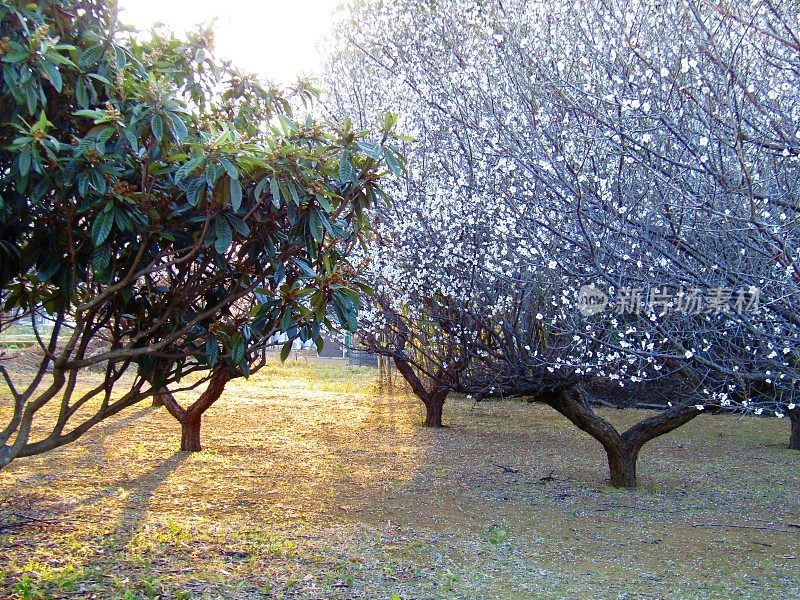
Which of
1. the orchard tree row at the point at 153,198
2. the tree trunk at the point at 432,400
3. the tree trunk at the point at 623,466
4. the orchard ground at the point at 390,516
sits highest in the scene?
the orchard tree row at the point at 153,198

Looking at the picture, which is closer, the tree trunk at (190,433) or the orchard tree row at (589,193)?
the orchard tree row at (589,193)

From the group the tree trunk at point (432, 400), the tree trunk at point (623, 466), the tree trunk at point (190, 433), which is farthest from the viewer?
the tree trunk at point (432, 400)

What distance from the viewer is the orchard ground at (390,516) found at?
5.38 meters

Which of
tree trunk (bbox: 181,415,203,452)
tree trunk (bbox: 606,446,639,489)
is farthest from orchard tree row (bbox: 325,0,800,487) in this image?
tree trunk (bbox: 181,415,203,452)

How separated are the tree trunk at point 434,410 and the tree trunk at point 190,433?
4.53 m

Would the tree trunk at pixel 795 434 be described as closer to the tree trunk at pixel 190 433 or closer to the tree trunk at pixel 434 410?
the tree trunk at pixel 434 410

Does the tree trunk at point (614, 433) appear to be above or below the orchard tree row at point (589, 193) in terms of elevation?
below

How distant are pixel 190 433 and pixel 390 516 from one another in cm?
420

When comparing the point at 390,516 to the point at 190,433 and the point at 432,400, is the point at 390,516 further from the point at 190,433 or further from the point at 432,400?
the point at 432,400

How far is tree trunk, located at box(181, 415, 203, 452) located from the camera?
1062 cm

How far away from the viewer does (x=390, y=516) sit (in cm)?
749

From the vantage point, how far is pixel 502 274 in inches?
280

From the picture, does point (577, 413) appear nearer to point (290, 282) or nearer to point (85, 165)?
point (290, 282)

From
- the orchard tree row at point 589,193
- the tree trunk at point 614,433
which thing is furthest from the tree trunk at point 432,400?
the tree trunk at point 614,433
